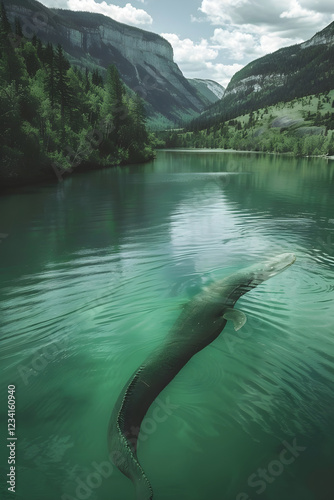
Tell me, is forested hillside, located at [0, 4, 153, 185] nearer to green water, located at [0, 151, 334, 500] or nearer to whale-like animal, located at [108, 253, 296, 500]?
green water, located at [0, 151, 334, 500]

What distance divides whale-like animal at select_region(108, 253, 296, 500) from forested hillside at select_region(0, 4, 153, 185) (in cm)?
3581

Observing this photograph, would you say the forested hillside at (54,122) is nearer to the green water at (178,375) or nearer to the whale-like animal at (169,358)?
the green water at (178,375)

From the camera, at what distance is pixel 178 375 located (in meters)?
7.55

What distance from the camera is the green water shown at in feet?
17.6

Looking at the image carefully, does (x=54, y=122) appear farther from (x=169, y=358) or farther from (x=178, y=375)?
(x=178, y=375)

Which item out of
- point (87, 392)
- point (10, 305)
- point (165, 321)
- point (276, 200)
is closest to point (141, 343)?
point (165, 321)

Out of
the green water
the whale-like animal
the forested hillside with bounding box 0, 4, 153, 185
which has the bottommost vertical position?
the green water

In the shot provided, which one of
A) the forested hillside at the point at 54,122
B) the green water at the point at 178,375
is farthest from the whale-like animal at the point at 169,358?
the forested hillside at the point at 54,122

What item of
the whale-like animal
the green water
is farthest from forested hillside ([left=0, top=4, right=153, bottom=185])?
the whale-like animal

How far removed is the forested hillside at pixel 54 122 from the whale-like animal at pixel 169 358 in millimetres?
35807

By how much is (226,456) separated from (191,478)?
30.6 inches

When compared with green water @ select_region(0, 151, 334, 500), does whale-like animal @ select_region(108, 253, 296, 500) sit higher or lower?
higher

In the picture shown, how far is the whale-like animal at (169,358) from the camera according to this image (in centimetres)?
539

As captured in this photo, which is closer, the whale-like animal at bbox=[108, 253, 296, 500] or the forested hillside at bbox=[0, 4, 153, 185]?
the whale-like animal at bbox=[108, 253, 296, 500]
